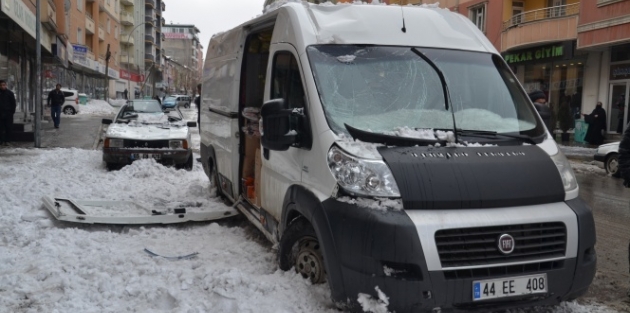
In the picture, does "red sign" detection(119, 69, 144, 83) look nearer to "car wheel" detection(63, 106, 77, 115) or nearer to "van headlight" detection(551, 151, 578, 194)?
"car wheel" detection(63, 106, 77, 115)

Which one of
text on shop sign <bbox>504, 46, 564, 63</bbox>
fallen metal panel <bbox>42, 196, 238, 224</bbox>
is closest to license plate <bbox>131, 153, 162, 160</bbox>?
fallen metal panel <bbox>42, 196, 238, 224</bbox>

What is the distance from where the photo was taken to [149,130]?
11836mm

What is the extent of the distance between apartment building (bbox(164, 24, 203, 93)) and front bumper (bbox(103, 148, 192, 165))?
440 ft

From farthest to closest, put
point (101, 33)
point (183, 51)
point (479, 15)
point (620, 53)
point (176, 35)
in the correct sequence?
point (176, 35), point (183, 51), point (101, 33), point (479, 15), point (620, 53)

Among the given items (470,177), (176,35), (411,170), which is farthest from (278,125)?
(176,35)

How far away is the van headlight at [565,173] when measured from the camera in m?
4.00

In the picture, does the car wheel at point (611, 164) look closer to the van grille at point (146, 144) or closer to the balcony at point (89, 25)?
the van grille at point (146, 144)

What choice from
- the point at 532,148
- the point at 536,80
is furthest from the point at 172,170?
the point at 536,80

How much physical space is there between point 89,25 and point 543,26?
42.3 metres

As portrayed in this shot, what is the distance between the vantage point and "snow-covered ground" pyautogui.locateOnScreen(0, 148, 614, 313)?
4113 mm

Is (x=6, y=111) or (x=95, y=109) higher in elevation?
(x=6, y=111)

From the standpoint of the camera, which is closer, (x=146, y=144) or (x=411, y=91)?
(x=411, y=91)

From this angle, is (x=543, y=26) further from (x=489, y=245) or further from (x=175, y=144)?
(x=489, y=245)

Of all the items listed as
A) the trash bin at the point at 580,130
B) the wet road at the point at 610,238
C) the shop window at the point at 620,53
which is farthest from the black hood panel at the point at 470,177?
the trash bin at the point at 580,130
